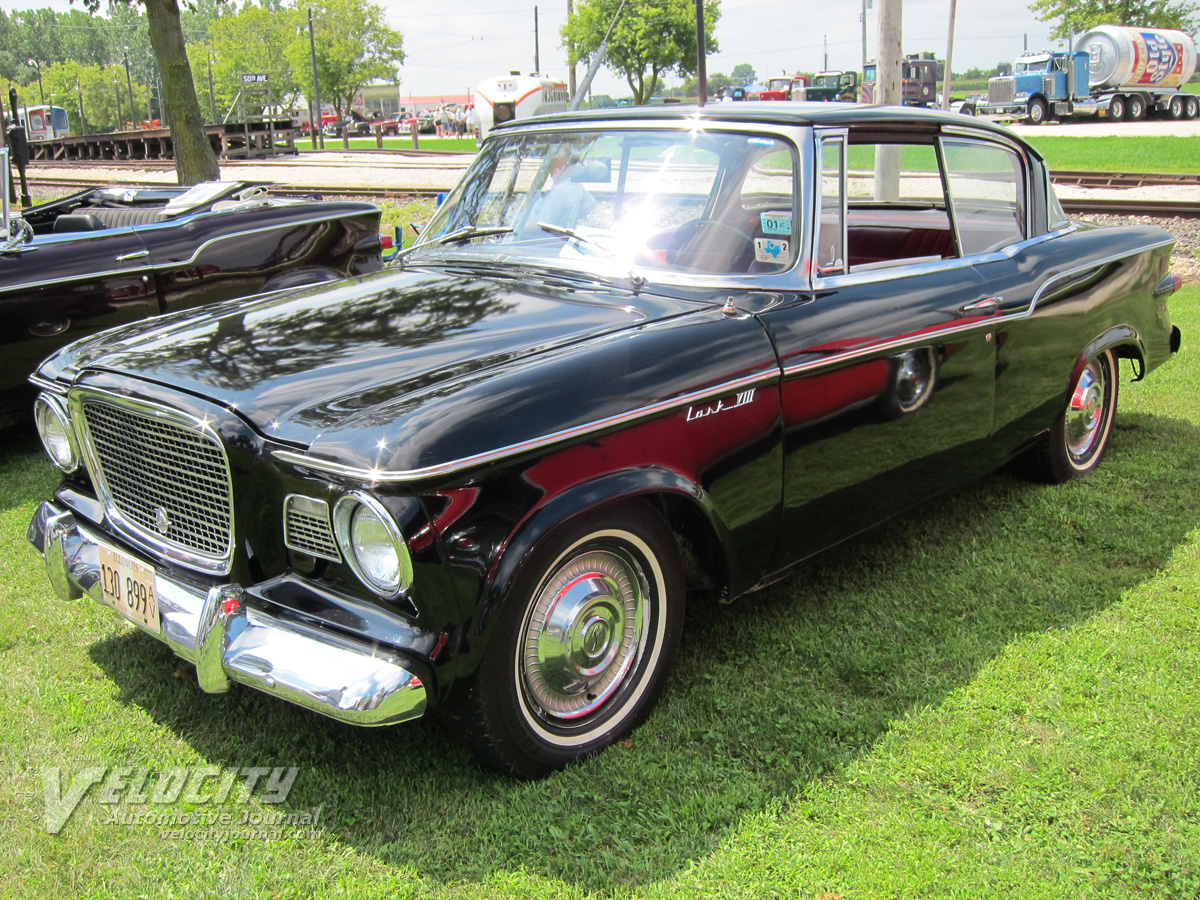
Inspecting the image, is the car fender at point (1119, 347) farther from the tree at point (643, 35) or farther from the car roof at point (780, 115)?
the tree at point (643, 35)

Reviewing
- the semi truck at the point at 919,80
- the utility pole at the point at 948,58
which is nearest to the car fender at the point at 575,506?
the utility pole at the point at 948,58

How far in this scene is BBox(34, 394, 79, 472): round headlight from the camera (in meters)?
3.08

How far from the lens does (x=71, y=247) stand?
17.6ft

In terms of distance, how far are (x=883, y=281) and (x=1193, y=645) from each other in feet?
5.00

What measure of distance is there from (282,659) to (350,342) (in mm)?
945

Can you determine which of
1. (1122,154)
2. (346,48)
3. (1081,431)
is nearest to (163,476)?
(1081,431)

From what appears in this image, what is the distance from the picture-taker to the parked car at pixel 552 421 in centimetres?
230

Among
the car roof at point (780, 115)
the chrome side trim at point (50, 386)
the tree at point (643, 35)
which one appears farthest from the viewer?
the tree at point (643, 35)

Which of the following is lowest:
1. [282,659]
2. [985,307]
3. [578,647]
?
[578,647]

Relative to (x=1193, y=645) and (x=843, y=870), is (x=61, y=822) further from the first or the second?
(x=1193, y=645)

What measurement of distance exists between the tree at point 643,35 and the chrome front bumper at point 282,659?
52735 mm

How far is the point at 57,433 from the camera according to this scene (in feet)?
10.4

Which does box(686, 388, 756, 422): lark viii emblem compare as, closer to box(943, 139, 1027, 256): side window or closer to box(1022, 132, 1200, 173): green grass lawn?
box(943, 139, 1027, 256): side window

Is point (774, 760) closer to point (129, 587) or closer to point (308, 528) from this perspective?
point (308, 528)
